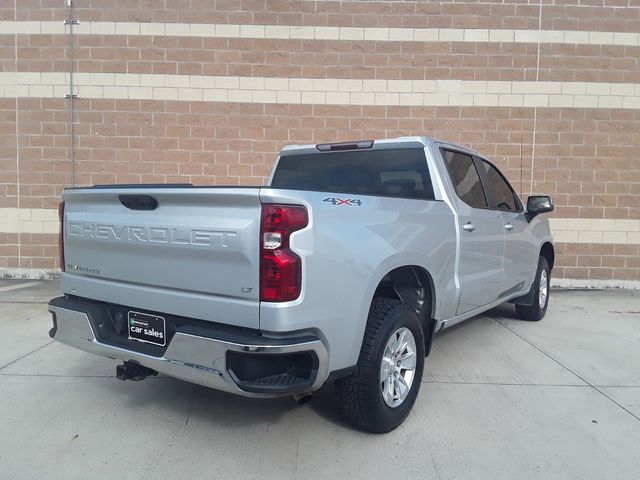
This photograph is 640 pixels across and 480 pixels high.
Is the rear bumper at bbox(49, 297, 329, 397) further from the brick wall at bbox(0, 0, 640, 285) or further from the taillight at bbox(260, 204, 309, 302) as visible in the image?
the brick wall at bbox(0, 0, 640, 285)

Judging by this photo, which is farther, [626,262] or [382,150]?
[626,262]

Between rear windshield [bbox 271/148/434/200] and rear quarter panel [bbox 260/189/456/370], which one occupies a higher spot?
rear windshield [bbox 271/148/434/200]

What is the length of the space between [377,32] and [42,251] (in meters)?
7.20

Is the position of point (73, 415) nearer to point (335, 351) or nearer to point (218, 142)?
point (335, 351)

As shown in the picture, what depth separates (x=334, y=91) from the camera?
8516 millimetres

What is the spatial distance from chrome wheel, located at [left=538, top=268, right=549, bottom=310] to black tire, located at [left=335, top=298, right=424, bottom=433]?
3589 millimetres

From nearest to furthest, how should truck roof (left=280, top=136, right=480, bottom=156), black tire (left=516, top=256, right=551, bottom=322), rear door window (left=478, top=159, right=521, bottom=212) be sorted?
truck roof (left=280, top=136, right=480, bottom=156)
rear door window (left=478, top=159, right=521, bottom=212)
black tire (left=516, top=256, right=551, bottom=322)

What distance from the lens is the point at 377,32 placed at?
8.44 meters

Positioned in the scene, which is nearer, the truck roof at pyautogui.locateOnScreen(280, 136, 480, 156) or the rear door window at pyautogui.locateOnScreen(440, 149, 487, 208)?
the truck roof at pyautogui.locateOnScreen(280, 136, 480, 156)

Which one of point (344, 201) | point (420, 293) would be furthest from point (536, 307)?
point (344, 201)

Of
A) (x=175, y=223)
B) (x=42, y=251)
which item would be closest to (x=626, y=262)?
(x=175, y=223)

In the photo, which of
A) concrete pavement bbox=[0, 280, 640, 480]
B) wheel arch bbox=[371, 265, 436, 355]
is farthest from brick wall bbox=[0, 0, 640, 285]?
wheel arch bbox=[371, 265, 436, 355]

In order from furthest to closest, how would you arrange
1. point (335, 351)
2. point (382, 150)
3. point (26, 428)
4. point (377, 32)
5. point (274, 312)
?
point (377, 32) → point (382, 150) → point (26, 428) → point (335, 351) → point (274, 312)

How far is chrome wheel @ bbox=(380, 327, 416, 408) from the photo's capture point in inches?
119
